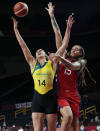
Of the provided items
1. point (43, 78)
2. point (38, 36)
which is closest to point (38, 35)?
point (38, 36)

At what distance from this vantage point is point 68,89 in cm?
452

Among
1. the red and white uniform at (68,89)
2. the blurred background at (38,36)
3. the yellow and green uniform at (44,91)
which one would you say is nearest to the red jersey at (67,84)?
the red and white uniform at (68,89)

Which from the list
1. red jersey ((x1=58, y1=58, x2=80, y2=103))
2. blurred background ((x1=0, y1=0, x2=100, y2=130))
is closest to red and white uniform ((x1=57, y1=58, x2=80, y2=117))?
red jersey ((x1=58, y1=58, x2=80, y2=103))

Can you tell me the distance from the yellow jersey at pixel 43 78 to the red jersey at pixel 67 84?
22cm

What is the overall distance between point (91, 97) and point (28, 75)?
2.93m

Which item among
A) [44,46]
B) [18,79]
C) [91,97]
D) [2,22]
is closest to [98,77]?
[91,97]

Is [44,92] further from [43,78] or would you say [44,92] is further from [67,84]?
[67,84]

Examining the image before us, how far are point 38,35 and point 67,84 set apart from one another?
8.53 meters

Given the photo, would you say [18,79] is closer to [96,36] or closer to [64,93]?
[96,36]

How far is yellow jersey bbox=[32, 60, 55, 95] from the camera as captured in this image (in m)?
4.32

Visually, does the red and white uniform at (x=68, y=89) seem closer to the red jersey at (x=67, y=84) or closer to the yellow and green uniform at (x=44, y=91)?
the red jersey at (x=67, y=84)

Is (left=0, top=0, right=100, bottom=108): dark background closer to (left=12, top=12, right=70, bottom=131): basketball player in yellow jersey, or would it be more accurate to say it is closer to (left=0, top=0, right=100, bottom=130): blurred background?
(left=0, top=0, right=100, bottom=130): blurred background

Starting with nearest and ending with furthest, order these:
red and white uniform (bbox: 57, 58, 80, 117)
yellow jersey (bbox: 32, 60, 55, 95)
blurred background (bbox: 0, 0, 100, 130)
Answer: yellow jersey (bbox: 32, 60, 55, 95) < red and white uniform (bbox: 57, 58, 80, 117) < blurred background (bbox: 0, 0, 100, 130)

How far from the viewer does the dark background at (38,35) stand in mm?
12523
